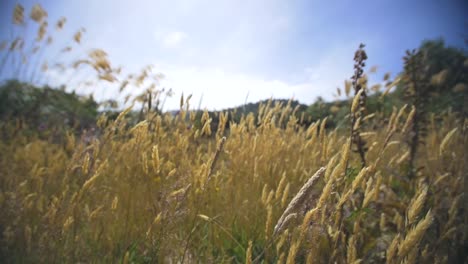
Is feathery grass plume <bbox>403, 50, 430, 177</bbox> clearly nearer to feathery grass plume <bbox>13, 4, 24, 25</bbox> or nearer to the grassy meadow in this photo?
the grassy meadow

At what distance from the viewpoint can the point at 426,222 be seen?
1.60 feet

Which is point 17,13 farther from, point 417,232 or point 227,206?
point 417,232

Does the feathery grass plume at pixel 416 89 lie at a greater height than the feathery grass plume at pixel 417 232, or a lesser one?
greater

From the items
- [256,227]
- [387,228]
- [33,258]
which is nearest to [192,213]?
[256,227]

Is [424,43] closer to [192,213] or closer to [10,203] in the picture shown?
[192,213]

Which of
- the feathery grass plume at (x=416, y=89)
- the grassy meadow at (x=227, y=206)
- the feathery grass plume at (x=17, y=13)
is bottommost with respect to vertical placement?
the grassy meadow at (x=227, y=206)

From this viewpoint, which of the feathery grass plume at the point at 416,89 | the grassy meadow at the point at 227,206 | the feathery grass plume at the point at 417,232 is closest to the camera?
the feathery grass plume at the point at 417,232

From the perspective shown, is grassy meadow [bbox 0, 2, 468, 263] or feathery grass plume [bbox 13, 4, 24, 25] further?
feathery grass plume [bbox 13, 4, 24, 25]

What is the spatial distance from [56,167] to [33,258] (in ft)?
2.94

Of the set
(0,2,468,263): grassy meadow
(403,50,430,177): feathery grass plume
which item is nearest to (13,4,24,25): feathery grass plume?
(0,2,468,263): grassy meadow

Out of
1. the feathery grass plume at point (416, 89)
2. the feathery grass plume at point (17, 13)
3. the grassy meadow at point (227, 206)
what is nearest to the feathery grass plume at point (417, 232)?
the grassy meadow at point (227, 206)

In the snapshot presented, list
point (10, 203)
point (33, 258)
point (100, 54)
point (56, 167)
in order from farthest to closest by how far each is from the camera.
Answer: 1. point (100, 54)
2. point (56, 167)
3. point (10, 203)
4. point (33, 258)

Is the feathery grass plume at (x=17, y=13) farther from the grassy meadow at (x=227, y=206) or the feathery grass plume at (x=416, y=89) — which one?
the feathery grass plume at (x=416, y=89)

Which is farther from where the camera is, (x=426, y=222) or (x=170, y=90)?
(x=170, y=90)
